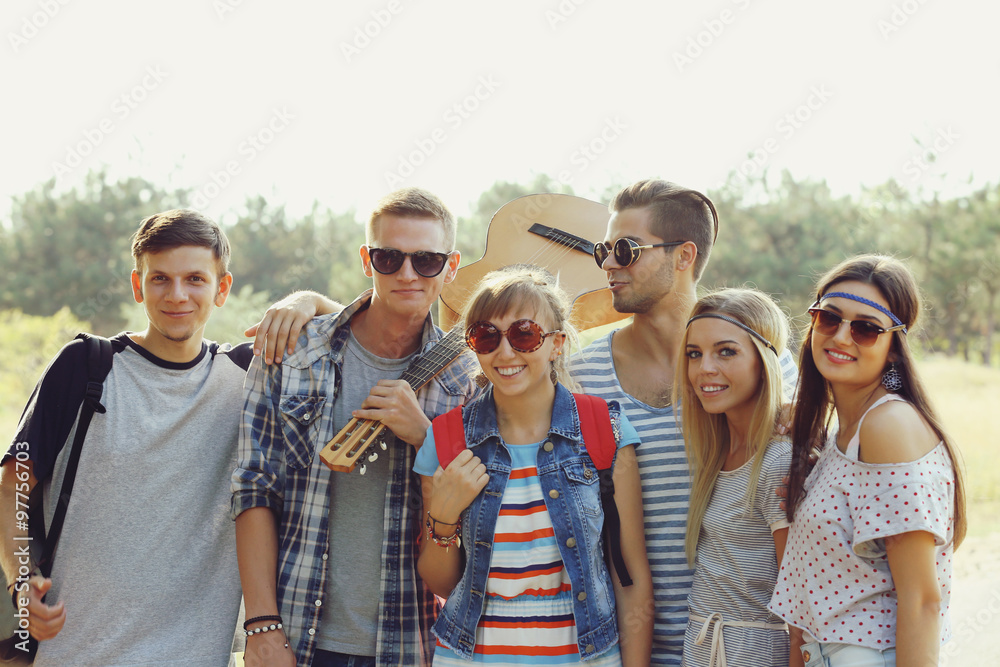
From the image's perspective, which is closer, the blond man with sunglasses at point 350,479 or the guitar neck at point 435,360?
the blond man with sunglasses at point 350,479

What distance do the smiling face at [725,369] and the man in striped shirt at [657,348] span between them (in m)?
0.25

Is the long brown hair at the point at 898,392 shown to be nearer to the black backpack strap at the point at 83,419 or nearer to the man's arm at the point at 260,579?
the man's arm at the point at 260,579

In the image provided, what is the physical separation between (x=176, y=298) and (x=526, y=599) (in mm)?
1572

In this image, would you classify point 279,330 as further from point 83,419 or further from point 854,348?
point 854,348

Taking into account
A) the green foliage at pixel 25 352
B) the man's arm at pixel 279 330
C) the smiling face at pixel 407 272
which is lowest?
the man's arm at pixel 279 330

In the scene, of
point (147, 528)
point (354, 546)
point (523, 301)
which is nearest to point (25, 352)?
point (147, 528)

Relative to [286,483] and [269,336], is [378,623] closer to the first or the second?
[286,483]

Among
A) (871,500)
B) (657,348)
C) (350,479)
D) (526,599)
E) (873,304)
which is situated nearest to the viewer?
(871,500)

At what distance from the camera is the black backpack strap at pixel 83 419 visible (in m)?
2.49

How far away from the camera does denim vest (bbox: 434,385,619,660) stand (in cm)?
223

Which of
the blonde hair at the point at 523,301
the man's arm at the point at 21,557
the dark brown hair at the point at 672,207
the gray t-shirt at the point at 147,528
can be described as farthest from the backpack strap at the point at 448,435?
the man's arm at the point at 21,557

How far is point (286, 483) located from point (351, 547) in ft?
1.01

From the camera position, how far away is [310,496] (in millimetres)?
2559

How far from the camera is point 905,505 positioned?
1923 mm
